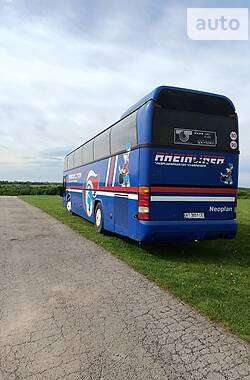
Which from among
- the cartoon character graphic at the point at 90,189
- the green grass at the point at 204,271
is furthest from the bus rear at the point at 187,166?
the cartoon character graphic at the point at 90,189

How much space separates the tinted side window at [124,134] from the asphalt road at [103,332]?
3273mm

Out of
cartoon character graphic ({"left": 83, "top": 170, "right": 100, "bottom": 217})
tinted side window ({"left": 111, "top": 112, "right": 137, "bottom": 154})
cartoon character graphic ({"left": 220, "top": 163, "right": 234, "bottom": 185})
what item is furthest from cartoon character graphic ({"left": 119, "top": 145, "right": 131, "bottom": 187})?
cartoon character graphic ({"left": 83, "top": 170, "right": 100, "bottom": 217})

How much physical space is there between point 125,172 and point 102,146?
2987 millimetres

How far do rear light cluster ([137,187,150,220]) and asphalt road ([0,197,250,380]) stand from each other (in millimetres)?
1392

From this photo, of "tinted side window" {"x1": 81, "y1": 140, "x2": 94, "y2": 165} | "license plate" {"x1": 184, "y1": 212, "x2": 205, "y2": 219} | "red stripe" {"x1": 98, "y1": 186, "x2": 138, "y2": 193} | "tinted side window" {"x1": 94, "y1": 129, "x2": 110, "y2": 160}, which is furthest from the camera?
"tinted side window" {"x1": 81, "y1": 140, "x2": 94, "y2": 165}

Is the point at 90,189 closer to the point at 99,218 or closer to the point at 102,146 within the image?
the point at 99,218

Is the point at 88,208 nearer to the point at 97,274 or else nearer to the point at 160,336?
the point at 97,274

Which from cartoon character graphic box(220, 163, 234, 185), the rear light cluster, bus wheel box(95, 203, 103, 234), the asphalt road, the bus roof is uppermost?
the bus roof

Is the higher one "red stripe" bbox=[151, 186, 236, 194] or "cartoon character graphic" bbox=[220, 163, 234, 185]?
"cartoon character graphic" bbox=[220, 163, 234, 185]

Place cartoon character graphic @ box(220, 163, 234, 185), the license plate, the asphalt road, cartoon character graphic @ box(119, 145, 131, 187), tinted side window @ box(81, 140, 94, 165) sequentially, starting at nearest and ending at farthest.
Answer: the asphalt road, the license plate, cartoon character graphic @ box(220, 163, 234, 185), cartoon character graphic @ box(119, 145, 131, 187), tinted side window @ box(81, 140, 94, 165)

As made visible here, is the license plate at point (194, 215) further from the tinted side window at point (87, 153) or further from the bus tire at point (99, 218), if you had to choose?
the tinted side window at point (87, 153)

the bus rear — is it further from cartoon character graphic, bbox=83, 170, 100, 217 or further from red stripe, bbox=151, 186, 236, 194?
cartoon character graphic, bbox=83, 170, 100, 217

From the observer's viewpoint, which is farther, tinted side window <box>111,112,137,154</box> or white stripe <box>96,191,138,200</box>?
tinted side window <box>111,112,137,154</box>

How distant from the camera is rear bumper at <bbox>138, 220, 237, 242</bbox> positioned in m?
7.68
